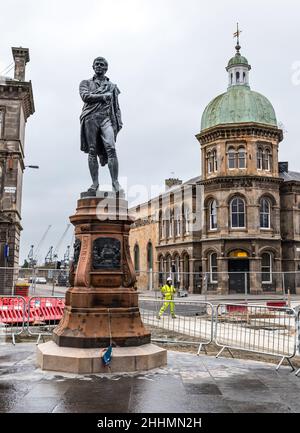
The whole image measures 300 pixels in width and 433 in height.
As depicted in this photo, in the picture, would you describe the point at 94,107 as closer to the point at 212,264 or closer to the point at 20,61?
the point at 20,61

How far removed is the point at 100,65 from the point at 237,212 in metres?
30.8

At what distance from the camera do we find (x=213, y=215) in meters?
39.7

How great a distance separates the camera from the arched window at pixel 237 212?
38.4 meters

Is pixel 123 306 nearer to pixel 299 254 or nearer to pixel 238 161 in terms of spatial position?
pixel 238 161

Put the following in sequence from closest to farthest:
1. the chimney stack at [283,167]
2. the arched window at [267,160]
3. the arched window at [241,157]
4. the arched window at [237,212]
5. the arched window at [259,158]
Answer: the arched window at [237,212], the arched window at [241,157], the arched window at [259,158], the arched window at [267,160], the chimney stack at [283,167]

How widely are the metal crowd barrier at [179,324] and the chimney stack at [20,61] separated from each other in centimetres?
2323

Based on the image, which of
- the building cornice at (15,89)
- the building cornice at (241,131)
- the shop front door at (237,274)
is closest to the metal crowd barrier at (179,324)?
the shop front door at (237,274)

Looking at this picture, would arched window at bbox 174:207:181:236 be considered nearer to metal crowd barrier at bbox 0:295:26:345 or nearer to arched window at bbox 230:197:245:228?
arched window at bbox 230:197:245:228

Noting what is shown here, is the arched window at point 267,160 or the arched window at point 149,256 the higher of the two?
the arched window at point 267,160

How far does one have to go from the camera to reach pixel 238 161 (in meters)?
39.0

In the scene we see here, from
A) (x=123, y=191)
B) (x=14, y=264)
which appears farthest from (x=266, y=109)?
(x=123, y=191)

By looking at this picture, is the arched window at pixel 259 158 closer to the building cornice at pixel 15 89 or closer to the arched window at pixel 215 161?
the arched window at pixel 215 161

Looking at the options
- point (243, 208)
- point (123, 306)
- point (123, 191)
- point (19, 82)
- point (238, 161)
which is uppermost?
point (19, 82)
